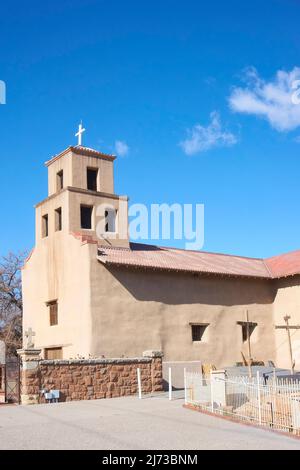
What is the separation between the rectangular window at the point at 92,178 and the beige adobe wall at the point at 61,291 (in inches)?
128

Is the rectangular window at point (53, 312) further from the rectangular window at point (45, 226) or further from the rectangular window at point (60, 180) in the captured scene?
the rectangular window at point (60, 180)

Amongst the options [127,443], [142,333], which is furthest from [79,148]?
[127,443]

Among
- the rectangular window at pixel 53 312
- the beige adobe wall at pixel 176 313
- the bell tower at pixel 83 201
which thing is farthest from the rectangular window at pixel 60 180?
the beige adobe wall at pixel 176 313

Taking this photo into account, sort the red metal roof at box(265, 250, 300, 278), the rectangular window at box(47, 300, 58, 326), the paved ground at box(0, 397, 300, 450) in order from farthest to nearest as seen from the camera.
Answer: the red metal roof at box(265, 250, 300, 278)
the rectangular window at box(47, 300, 58, 326)
the paved ground at box(0, 397, 300, 450)

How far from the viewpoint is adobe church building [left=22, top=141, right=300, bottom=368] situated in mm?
26859

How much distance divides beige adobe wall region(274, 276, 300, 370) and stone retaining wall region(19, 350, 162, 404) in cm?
1090

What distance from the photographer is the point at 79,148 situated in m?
30.7

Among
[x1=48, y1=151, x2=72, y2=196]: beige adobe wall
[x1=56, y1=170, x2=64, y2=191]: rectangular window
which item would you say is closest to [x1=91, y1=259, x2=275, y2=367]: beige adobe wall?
[x1=48, y1=151, x2=72, y2=196]: beige adobe wall

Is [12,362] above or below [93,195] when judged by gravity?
below

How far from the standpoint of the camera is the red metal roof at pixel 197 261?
28141mm

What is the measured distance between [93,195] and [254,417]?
1738 cm

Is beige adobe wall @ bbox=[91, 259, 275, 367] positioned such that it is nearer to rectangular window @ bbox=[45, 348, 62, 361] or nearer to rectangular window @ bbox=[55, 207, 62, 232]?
rectangular window @ bbox=[45, 348, 62, 361]

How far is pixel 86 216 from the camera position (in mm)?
30234
